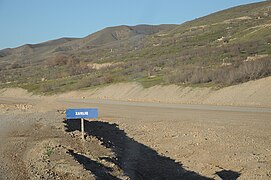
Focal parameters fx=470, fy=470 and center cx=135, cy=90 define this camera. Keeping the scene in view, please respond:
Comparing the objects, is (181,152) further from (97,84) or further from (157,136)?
(97,84)

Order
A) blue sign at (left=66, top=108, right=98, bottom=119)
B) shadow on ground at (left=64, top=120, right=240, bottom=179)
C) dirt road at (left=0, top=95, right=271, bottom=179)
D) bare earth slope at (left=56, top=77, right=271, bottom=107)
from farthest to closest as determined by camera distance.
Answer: bare earth slope at (left=56, top=77, right=271, bottom=107) → blue sign at (left=66, top=108, right=98, bottom=119) → shadow on ground at (left=64, top=120, right=240, bottom=179) → dirt road at (left=0, top=95, right=271, bottom=179)

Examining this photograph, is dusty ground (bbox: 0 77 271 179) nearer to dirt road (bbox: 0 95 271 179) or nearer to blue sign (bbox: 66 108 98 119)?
dirt road (bbox: 0 95 271 179)

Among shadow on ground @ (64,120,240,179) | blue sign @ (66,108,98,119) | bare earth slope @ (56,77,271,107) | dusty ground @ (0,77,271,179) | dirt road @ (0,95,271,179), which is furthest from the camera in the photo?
bare earth slope @ (56,77,271,107)

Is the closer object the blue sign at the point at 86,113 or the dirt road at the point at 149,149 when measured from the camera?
the dirt road at the point at 149,149

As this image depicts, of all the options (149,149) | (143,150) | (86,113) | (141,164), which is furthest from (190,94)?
(86,113)

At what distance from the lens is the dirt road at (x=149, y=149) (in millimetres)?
11855

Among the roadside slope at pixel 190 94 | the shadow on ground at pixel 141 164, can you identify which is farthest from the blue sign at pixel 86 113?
the roadside slope at pixel 190 94

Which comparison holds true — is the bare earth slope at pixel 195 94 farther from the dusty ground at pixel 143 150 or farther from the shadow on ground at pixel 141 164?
the shadow on ground at pixel 141 164

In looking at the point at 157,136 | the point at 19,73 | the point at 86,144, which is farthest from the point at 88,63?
the point at 86,144

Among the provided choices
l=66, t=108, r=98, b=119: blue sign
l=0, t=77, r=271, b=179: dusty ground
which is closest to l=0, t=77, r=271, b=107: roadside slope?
l=0, t=77, r=271, b=179: dusty ground

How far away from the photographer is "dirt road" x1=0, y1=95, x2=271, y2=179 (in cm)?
1185

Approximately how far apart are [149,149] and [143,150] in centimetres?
46

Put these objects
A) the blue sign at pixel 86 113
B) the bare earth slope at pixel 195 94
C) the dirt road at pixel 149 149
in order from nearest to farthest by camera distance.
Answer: the dirt road at pixel 149 149 → the blue sign at pixel 86 113 → the bare earth slope at pixel 195 94

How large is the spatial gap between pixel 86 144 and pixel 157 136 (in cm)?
705
